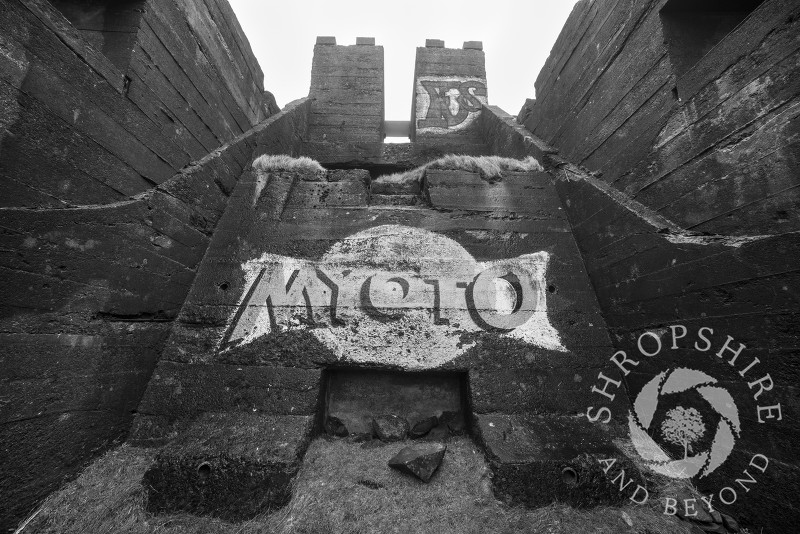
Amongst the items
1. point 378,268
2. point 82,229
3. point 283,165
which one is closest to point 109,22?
point 283,165

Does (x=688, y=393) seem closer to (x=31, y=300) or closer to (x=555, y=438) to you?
(x=555, y=438)

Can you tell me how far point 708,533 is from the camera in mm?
2342

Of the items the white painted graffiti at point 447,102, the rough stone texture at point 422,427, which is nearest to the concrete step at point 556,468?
the rough stone texture at point 422,427

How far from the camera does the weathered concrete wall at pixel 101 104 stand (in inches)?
98.7

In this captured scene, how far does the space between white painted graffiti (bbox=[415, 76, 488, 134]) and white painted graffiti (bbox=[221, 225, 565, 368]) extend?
233 inches

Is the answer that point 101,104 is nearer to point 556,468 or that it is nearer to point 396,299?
point 396,299

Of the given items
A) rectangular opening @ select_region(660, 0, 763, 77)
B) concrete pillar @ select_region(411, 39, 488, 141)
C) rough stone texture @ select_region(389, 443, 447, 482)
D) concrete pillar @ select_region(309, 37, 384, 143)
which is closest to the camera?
rough stone texture @ select_region(389, 443, 447, 482)

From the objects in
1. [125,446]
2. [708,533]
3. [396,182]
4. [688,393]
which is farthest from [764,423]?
[125,446]

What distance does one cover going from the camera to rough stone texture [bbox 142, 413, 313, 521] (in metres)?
2.57

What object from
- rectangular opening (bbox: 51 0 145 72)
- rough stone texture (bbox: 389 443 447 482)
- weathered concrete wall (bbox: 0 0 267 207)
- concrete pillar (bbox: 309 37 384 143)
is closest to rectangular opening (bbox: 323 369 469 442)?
rough stone texture (bbox: 389 443 447 482)

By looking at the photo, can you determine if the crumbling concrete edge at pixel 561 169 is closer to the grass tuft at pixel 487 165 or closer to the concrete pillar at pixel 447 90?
the grass tuft at pixel 487 165

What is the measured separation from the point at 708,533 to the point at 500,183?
12.7ft

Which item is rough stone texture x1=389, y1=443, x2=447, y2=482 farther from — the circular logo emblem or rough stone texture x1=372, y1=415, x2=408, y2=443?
the circular logo emblem

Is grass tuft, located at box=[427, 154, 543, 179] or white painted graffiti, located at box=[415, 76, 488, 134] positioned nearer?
grass tuft, located at box=[427, 154, 543, 179]
